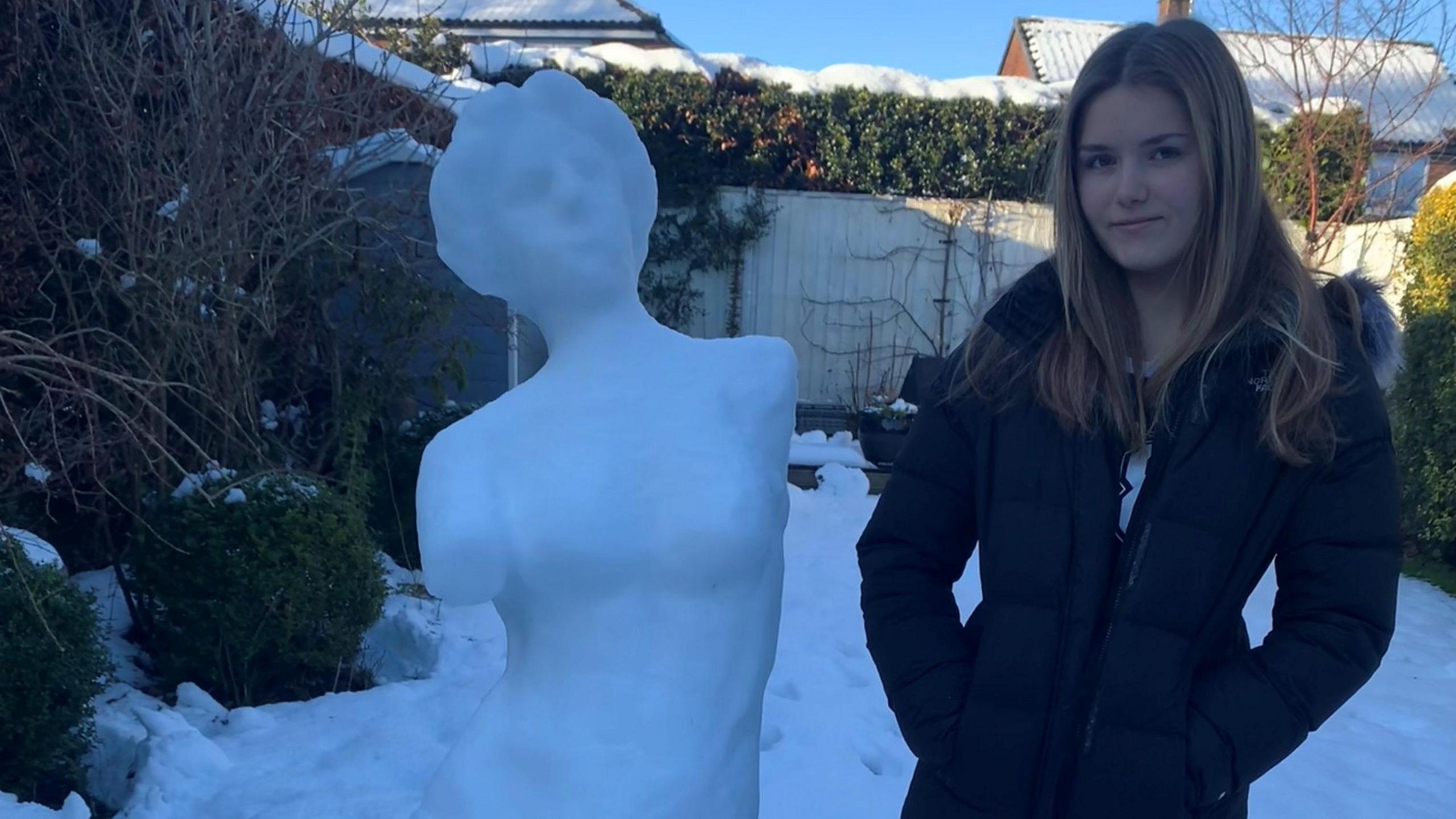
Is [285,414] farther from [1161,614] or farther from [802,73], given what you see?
[802,73]

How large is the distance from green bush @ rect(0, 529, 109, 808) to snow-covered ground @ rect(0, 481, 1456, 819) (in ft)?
0.72

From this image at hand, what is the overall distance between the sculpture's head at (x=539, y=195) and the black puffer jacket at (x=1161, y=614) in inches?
26.9

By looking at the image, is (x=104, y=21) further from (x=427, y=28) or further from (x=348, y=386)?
(x=427, y=28)

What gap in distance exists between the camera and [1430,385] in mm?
6074

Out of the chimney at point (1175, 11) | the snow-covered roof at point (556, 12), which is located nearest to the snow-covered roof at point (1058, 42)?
the snow-covered roof at point (556, 12)

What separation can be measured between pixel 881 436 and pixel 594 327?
6908mm

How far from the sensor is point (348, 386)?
5.15 meters

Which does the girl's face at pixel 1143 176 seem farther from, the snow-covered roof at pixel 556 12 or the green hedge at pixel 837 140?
the snow-covered roof at pixel 556 12

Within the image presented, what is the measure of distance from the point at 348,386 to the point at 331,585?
1643 mm

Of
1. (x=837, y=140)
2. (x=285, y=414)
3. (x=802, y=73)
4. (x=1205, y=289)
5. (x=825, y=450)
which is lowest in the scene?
(x=825, y=450)

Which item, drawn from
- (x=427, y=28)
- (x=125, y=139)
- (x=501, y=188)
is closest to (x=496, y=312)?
(x=125, y=139)

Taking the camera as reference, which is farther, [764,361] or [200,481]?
[200,481]

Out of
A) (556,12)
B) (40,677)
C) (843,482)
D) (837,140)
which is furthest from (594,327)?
(556,12)

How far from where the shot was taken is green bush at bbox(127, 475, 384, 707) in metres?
3.62
